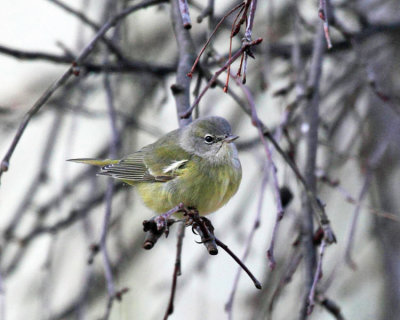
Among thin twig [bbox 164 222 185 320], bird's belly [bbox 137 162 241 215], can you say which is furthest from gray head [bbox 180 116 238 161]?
thin twig [bbox 164 222 185 320]

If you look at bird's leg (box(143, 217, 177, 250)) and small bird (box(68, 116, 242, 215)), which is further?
small bird (box(68, 116, 242, 215))

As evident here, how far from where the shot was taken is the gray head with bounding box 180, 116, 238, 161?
346 cm

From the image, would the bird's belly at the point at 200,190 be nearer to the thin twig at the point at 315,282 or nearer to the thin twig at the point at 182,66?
the thin twig at the point at 182,66

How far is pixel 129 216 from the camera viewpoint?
222 inches

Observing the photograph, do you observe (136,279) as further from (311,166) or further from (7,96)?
(311,166)

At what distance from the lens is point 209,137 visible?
3.52 m

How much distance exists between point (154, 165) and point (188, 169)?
0.32 m

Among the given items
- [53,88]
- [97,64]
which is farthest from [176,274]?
[97,64]

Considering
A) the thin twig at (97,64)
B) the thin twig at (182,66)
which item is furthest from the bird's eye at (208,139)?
the thin twig at (97,64)

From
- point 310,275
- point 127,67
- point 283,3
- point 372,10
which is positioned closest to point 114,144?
point 127,67

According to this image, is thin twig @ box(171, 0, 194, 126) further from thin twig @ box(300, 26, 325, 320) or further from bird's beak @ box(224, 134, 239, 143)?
thin twig @ box(300, 26, 325, 320)

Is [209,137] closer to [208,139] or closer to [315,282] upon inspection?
[208,139]

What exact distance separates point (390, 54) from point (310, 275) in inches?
106

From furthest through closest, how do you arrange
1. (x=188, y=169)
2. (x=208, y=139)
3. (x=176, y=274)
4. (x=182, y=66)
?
(x=208, y=139)
(x=188, y=169)
(x=182, y=66)
(x=176, y=274)
